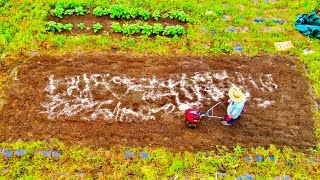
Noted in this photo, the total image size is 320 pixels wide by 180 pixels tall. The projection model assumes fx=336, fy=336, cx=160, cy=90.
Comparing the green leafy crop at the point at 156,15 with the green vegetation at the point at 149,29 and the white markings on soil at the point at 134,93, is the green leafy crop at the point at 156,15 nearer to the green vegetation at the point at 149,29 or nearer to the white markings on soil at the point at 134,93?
the green vegetation at the point at 149,29

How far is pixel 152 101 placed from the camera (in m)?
9.09

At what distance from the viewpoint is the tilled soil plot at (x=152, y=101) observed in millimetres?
8414

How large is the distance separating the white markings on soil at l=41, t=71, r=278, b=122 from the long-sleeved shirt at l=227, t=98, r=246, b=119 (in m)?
0.91

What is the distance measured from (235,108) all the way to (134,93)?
2.78 m

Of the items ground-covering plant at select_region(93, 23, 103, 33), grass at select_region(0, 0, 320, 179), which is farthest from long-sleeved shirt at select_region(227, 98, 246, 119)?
ground-covering plant at select_region(93, 23, 103, 33)

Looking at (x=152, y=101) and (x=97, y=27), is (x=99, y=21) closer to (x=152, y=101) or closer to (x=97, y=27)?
(x=97, y=27)

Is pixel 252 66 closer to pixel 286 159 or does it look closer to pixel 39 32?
pixel 286 159

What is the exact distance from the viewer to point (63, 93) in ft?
30.3

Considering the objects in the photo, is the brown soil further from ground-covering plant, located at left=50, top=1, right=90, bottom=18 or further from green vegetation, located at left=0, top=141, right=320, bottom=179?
green vegetation, located at left=0, top=141, right=320, bottom=179


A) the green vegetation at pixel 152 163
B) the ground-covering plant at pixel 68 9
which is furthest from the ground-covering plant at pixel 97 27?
the green vegetation at pixel 152 163

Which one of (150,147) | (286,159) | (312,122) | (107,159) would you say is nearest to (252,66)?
(312,122)

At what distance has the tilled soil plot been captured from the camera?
841 cm

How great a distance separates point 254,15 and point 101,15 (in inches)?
208

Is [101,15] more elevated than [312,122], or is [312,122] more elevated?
[101,15]
